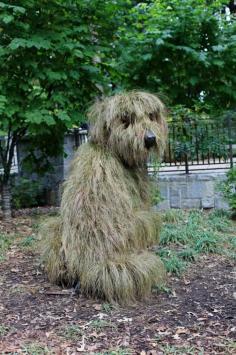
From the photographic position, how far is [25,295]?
3740mm

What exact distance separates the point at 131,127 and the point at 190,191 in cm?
463

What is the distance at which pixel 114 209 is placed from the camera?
3.56 m

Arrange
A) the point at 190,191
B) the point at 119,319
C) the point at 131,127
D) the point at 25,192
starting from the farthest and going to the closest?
the point at 25,192, the point at 190,191, the point at 131,127, the point at 119,319

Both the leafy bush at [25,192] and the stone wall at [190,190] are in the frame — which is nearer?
the stone wall at [190,190]

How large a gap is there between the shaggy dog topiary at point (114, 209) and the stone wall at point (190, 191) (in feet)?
13.8

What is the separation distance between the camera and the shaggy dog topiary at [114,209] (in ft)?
11.5

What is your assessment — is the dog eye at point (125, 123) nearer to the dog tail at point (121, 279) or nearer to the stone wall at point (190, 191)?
the dog tail at point (121, 279)

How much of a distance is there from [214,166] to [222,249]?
3.43 meters

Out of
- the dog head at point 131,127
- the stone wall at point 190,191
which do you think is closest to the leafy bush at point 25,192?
the stone wall at point 190,191

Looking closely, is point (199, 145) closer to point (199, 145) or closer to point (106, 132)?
point (199, 145)

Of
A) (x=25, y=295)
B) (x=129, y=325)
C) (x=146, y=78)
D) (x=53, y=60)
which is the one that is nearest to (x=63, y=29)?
(x=53, y=60)

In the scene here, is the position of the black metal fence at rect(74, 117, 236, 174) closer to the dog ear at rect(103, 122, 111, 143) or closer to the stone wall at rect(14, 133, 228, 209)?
the stone wall at rect(14, 133, 228, 209)

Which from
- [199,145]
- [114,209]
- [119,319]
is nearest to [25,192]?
[199,145]

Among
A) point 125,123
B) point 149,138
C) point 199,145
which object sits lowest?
point 149,138
